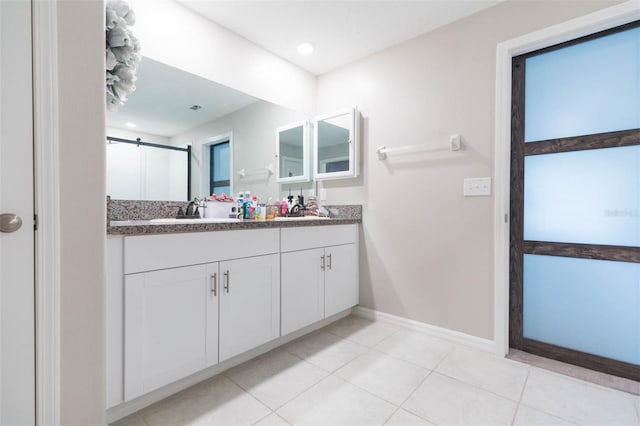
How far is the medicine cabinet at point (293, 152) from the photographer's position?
2.68 metres

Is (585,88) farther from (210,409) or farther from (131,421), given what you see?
(131,421)

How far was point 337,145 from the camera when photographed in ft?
8.73

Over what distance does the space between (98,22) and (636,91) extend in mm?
2411

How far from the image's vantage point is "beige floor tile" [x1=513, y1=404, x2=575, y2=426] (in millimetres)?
1280

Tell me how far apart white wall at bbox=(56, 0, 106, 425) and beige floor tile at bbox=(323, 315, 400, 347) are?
1.62 metres

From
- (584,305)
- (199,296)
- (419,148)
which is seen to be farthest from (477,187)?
(199,296)

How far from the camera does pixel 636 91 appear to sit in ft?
5.13

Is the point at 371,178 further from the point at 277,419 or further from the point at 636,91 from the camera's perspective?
the point at 277,419

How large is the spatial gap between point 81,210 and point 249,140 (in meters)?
1.70

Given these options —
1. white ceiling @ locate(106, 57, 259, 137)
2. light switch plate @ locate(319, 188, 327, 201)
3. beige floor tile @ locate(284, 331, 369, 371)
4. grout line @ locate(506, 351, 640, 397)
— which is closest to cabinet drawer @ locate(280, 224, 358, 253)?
light switch plate @ locate(319, 188, 327, 201)

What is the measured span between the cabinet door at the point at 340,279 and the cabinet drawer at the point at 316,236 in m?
0.06

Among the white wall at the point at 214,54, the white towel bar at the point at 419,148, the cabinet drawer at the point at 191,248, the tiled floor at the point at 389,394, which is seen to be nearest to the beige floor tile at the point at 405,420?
the tiled floor at the point at 389,394

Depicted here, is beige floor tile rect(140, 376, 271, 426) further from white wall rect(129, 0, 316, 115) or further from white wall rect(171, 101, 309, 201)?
white wall rect(129, 0, 316, 115)

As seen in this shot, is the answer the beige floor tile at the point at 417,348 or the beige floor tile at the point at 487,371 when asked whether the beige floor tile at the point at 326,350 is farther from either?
the beige floor tile at the point at 487,371
